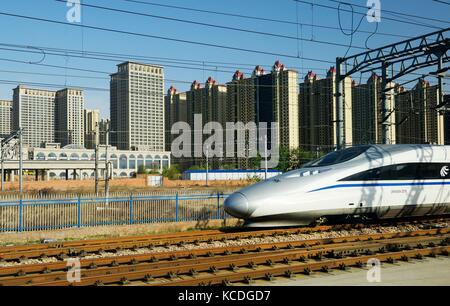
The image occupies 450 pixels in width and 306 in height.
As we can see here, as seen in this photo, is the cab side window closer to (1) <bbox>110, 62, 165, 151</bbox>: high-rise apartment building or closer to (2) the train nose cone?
(2) the train nose cone

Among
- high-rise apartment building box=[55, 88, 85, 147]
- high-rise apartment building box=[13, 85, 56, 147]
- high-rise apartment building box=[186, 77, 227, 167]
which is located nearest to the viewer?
high-rise apartment building box=[186, 77, 227, 167]

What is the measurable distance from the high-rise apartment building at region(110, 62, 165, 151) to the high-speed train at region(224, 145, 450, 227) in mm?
66827

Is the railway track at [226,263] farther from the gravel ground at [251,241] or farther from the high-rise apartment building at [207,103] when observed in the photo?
the high-rise apartment building at [207,103]

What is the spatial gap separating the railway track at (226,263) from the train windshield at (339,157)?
3000mm

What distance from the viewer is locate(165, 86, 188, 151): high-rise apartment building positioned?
117438 millimetres

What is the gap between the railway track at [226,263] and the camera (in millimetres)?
9414

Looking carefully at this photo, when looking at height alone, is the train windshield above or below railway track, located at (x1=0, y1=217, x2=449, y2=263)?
above

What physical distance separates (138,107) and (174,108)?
15.9 meters

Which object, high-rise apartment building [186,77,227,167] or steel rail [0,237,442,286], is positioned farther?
high-rise apartment building [186,77,227,167]

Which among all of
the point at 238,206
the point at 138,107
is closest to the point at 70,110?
the point at 138,107

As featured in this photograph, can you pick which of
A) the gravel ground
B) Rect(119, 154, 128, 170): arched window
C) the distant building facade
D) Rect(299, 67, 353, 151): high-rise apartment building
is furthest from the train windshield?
Rect(119, 154, 128, 170): arched window

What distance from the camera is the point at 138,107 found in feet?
352

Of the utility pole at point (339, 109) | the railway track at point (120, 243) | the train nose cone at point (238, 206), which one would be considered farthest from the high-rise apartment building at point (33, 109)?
the train nose cone at point (238, 206)
